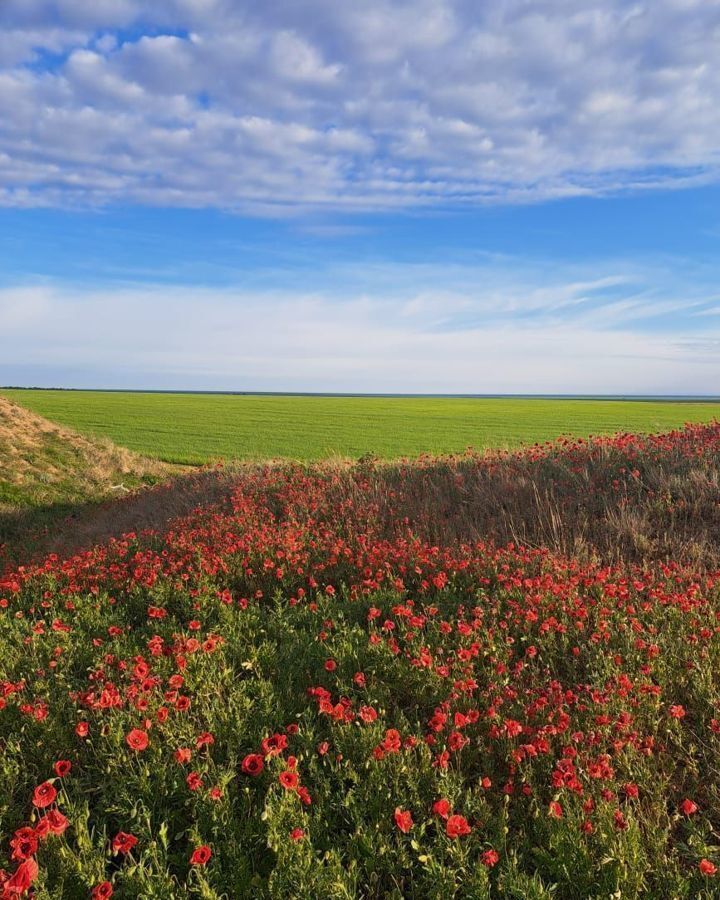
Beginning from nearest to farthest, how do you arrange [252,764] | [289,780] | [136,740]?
1. [289,780]
2. [252,764]
3. [136,740]

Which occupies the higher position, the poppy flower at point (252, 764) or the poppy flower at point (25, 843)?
the poppy flower at point (252, 764)

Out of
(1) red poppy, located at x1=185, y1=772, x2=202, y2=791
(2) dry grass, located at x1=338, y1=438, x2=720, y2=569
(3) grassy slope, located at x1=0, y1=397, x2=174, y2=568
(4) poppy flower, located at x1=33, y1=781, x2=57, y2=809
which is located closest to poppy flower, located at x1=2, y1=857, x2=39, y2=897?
(4) poppy flower, located at x1=33, y1=781, x2=57, y2=809

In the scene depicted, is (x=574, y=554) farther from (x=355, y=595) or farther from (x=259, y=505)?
(x=259, y=505)

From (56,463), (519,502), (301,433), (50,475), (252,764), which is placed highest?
(519,502)

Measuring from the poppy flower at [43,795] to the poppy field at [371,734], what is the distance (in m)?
0.02

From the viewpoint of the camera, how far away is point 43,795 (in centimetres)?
291

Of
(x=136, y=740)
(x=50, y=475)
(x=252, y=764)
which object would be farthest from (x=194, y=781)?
(x=50, y=475)

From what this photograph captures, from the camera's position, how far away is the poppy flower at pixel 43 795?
9.36 ft

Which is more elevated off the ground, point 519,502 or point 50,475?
point 519,502

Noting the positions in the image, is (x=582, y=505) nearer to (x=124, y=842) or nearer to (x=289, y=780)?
(x=289, y=780)

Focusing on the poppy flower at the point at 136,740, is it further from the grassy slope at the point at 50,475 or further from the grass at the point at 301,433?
the grass at the point at 301,433

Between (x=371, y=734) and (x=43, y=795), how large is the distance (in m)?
1.85

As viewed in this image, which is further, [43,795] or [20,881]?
[43,795]

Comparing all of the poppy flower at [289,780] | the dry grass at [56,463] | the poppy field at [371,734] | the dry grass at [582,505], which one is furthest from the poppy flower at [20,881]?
the dry grass at [56,463]
